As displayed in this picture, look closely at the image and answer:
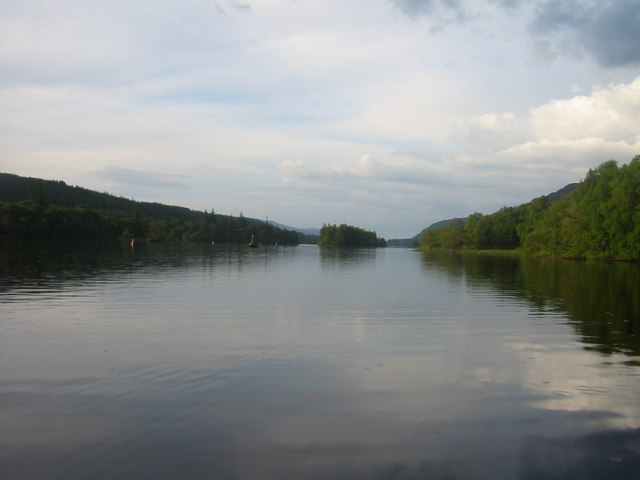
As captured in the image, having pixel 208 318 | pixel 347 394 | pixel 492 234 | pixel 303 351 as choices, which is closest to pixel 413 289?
pixel 208 318

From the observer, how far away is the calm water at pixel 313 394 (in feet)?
21.7

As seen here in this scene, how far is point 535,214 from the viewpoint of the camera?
129000 millimetres

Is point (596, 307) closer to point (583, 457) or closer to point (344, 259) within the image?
point (583, 457)

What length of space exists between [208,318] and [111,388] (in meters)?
9.05

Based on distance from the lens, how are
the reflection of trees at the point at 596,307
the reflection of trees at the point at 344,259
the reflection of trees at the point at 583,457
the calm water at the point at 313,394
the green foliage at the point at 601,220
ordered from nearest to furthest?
1. the reflection of trees at the point at 583,457
2. the calm water at the point at 313,394
3. the reflection of trees at the point at 596,307
4. the reflection of trees at the point at 344,259
5. the green foliage at the point at 601,220

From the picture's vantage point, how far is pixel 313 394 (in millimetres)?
9523

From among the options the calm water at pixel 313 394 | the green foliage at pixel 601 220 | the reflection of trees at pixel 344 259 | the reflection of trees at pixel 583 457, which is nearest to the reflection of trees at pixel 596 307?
the calm water at pixel 313 394

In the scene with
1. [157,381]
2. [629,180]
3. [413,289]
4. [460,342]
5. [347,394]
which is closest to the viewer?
[347,394]

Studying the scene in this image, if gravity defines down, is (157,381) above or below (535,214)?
below

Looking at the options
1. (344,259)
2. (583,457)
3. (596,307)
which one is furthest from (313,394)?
(344,259)

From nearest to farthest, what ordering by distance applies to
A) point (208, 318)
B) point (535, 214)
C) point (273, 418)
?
point (273, 418)
point (208, 318)
point (535, 214)

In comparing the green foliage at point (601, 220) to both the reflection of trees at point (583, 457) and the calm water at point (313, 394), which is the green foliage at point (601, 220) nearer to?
the calm water at point (313, 394)

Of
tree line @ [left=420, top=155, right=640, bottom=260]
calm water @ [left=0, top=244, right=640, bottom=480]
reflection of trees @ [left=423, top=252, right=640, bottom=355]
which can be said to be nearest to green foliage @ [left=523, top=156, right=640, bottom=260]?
tree line @ [left=420, top=155, right=640, bottom=260]

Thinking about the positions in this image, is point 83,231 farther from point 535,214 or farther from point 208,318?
point 208,318
